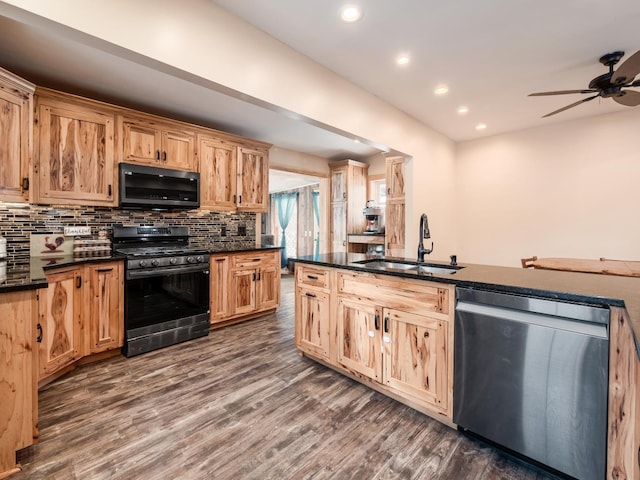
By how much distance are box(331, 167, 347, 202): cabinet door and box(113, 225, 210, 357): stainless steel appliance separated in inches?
121

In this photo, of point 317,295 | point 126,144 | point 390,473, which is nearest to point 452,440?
point 390,473

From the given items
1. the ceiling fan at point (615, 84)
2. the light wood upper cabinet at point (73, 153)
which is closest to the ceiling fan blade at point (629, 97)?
the ceiling fan at point (615, 84)

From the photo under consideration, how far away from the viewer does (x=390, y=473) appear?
4.93 ft

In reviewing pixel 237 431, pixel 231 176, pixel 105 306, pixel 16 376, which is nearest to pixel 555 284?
pixel 237 431

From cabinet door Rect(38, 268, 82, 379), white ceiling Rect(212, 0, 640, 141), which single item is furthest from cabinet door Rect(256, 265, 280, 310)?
white ceiling Rect(212, 0, 640, 141)

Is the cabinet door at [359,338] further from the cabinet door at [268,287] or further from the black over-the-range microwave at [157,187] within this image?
the black over-the-range microwave at [157,187]

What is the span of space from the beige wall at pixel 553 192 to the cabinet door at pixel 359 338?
3664 millimetres

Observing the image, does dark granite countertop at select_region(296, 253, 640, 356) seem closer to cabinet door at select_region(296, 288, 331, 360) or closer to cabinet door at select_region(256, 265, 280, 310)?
cabinet door at select_region(296, 288, 331, 360)

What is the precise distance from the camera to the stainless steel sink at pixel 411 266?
224 cm

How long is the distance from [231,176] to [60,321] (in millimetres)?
2392

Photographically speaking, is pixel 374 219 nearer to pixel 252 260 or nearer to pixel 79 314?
pixel 252 260

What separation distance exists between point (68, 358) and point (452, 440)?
3.03 meters

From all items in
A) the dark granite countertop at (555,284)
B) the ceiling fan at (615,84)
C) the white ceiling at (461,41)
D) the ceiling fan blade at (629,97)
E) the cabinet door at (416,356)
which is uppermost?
the white ceiling at (461,41)

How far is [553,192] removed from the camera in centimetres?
425
